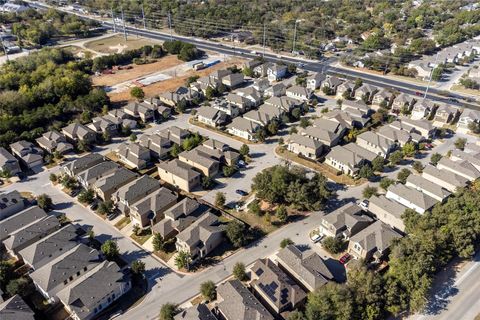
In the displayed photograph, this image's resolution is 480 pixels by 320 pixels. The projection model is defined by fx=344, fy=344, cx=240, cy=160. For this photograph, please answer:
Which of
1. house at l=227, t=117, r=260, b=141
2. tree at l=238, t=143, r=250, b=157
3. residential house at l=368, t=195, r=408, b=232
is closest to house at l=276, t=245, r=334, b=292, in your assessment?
residential house at l=368, t=195, r=408, b=232

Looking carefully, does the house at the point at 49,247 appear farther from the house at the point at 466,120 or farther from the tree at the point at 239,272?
the house at the point at 466,120

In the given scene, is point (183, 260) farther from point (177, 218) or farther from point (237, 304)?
point (237, 304)

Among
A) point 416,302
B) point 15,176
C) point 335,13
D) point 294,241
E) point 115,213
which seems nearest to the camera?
point 416,302

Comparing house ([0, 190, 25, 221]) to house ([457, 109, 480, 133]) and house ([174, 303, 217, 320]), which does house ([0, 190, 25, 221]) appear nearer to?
house ([174, 303, 217, 320])

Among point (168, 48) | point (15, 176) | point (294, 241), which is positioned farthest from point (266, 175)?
point (168, 48)

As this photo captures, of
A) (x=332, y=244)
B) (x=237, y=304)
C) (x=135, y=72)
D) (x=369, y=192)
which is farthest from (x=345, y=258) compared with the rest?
(x=135, y=72)

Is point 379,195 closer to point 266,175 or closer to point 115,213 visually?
point 266,175

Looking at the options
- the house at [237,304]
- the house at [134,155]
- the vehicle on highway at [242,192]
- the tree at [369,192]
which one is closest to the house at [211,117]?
the house at [134,155]
